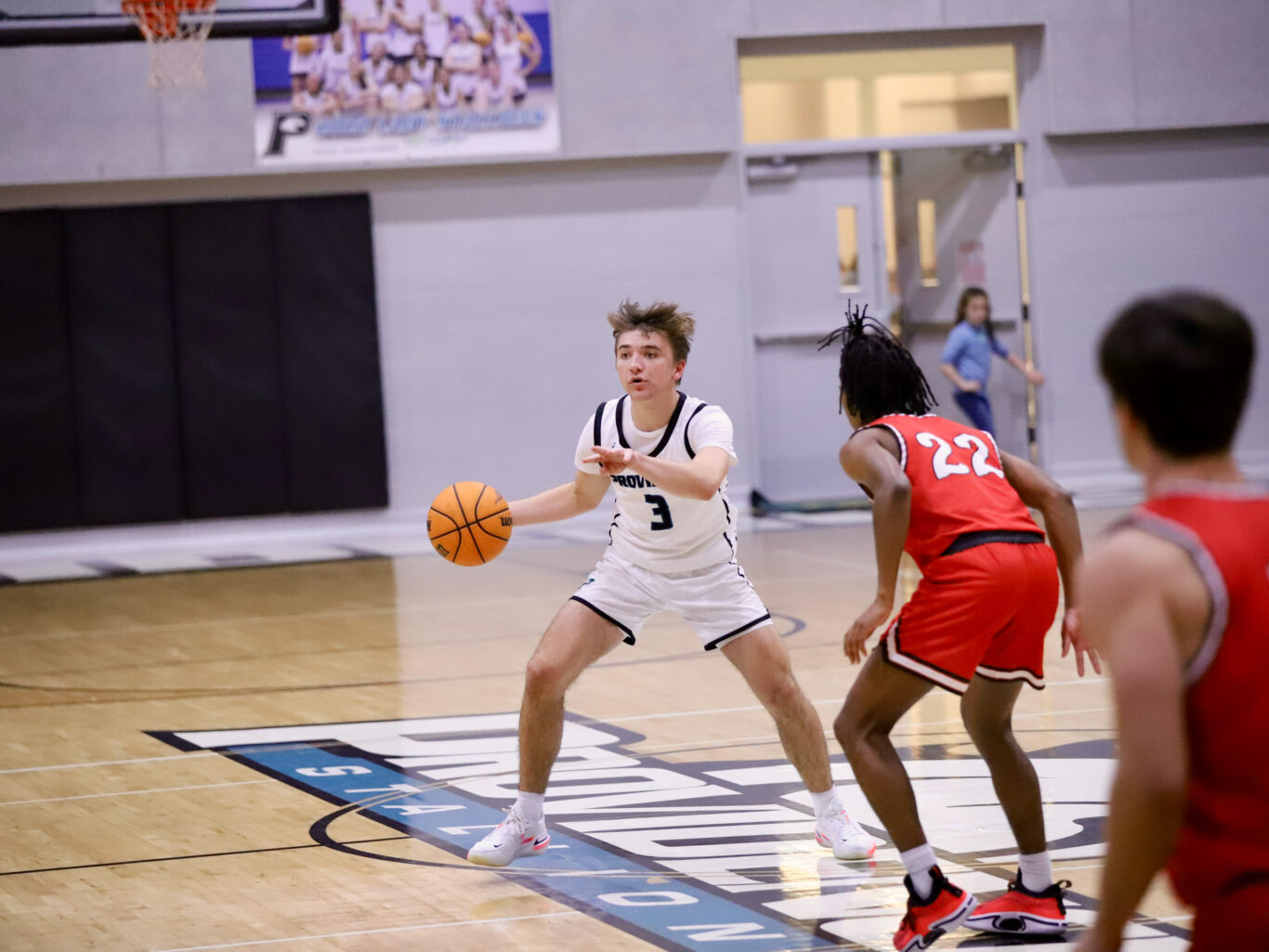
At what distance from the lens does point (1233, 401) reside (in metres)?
2.00

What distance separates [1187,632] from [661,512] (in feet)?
10.2

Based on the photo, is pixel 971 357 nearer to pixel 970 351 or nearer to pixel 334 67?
pixel 970 351

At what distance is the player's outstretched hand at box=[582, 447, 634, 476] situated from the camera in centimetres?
461

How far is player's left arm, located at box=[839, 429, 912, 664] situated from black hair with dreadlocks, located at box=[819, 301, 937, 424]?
0.84ft

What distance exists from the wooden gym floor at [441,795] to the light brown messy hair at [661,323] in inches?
59.8

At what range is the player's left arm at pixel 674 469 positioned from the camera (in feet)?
15.2

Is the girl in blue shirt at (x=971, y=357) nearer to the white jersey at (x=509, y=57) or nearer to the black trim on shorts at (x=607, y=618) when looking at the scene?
the white jersey at (x=509, y=57)

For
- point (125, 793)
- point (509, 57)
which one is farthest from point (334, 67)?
point (125, 793)

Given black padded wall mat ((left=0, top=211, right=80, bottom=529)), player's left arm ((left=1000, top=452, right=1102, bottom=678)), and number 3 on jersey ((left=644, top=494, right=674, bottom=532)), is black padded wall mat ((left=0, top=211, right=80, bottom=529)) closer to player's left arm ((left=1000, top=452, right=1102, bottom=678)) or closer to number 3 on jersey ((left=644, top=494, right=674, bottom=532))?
number 3 on jersey ((left=644, top=494, right=674, bottom=532))

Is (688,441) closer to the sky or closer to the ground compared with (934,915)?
closer to the sky

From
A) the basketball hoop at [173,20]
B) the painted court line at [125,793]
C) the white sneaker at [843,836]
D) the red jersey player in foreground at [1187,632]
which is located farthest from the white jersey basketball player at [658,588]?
the basketball hoop at [173,20]

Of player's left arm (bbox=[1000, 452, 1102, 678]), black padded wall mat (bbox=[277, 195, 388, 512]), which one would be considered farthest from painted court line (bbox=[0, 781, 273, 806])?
black padded wall mat (bbox=[277, 195, 388, 512])

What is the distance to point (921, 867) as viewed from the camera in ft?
12.7

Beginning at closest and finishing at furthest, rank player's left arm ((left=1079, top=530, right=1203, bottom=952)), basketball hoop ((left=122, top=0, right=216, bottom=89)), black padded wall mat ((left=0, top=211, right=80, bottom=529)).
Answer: player's left arm ((left=1079, top=530, right=1203, bottom=952)), basketball hoop ((left=122, top=0, right=216, bottom=89)), black padded wall mat ((left=0, top=211, right=80, bottom=529))
